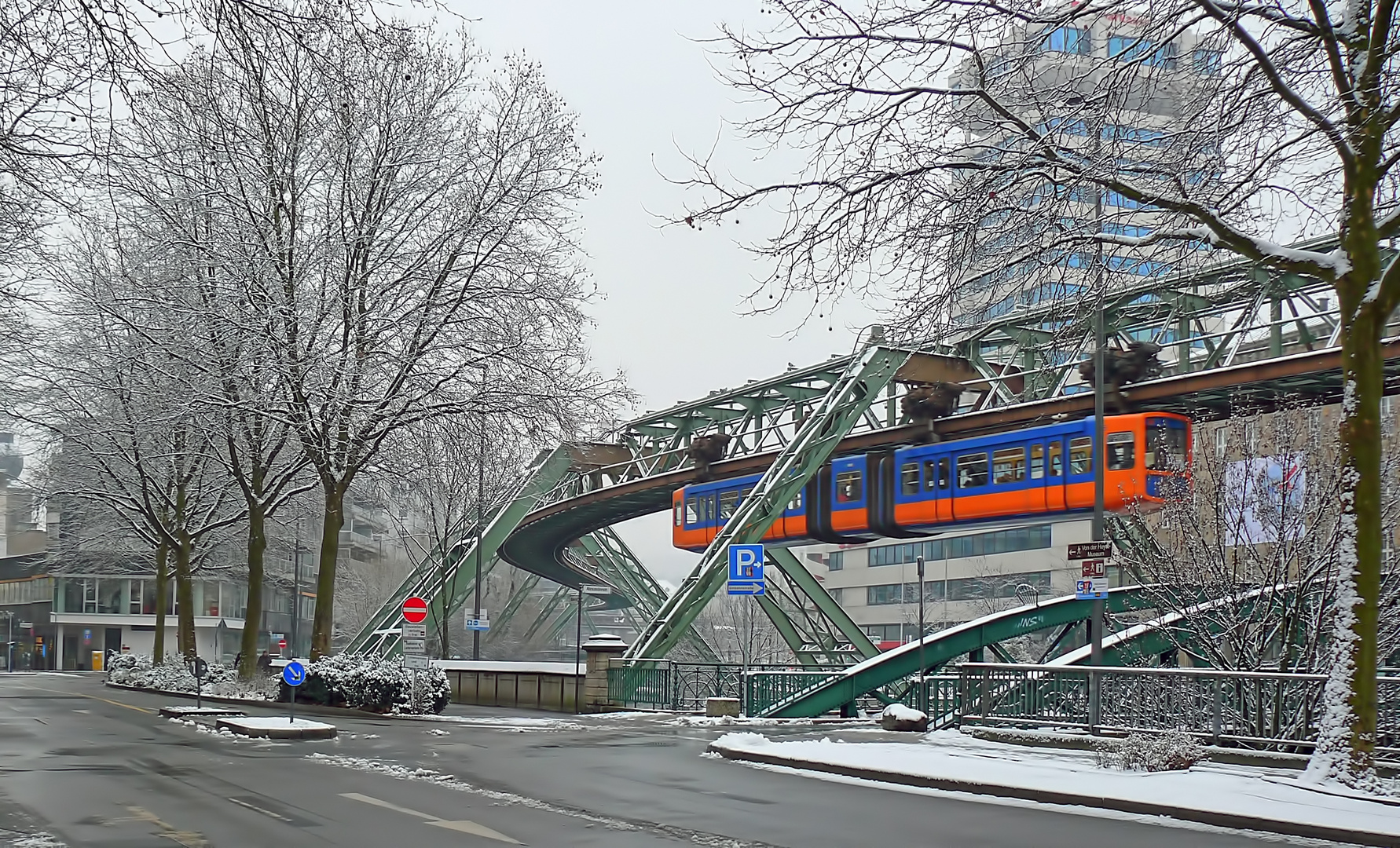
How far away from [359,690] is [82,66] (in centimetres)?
1880

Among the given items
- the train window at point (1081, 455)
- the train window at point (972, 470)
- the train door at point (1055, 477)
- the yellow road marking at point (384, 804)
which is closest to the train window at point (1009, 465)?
the train window at point (972, 470)

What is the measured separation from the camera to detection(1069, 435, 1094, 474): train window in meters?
35.2

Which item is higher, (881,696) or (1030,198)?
(1030,198)

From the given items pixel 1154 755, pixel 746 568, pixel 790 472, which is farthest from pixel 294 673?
pixel 790 472

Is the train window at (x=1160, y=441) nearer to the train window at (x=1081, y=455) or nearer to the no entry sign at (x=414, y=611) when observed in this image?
the train window at (x=1081, y=455)

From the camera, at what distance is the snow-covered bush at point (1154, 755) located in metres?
14.6

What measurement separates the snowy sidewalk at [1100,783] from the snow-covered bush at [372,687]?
11.5 meters

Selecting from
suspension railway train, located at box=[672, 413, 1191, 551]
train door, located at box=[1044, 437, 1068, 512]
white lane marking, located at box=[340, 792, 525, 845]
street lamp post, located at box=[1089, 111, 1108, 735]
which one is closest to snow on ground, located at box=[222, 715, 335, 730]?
white lane marking, located at box=[340, 792, 525, 845]

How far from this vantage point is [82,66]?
38.0 ft

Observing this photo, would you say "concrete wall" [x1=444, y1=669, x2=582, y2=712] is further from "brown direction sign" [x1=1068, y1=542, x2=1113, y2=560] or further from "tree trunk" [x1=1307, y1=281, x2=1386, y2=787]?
"tree trunk" [x1=1307, y1=281, x2=1386, y2=787]

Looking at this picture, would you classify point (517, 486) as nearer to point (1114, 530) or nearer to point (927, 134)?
point (1114, 530)

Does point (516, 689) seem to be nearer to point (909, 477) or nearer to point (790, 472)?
point (790, 472)

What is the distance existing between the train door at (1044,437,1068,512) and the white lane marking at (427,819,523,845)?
1076 inches

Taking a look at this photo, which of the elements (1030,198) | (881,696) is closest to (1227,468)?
(1030,198)
